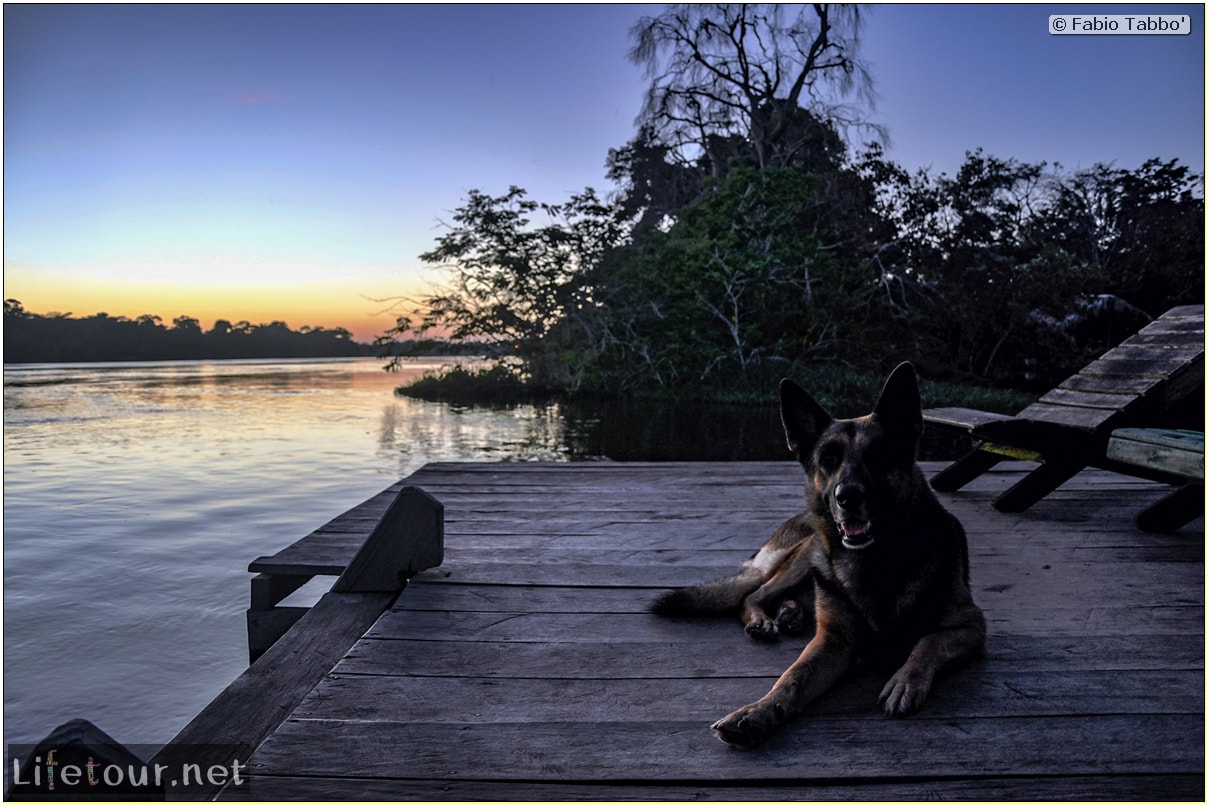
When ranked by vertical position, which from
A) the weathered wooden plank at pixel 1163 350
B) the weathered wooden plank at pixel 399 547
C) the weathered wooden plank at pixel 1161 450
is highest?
the weathered wooden plank at pixel 1163 350

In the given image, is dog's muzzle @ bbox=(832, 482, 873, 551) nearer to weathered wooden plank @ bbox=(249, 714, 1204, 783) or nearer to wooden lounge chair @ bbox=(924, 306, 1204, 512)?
weathered wooden plank @ bbox=(249, 714, 1204, 783)

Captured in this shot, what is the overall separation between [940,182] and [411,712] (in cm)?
1728

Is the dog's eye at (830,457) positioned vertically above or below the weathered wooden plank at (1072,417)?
below

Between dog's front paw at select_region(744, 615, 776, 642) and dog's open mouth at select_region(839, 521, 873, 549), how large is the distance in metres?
0.44

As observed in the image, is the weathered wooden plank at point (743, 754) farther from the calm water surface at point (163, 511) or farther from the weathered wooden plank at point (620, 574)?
the calm water surface at point (163, 511)

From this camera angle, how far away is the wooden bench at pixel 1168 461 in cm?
351

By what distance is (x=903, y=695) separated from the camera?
1.91m

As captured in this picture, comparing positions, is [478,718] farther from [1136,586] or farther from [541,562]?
[1136,586]

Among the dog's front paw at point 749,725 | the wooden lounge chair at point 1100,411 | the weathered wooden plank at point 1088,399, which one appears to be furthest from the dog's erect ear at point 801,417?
the weathered wooden plank at point 1088,399

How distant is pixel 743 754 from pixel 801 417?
39.8 inches

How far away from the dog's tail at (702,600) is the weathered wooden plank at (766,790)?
0.98 m

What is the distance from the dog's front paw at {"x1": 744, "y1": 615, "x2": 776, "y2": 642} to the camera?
7.88 ft

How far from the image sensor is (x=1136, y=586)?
116 inches

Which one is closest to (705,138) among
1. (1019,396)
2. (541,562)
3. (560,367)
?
(560,367)
